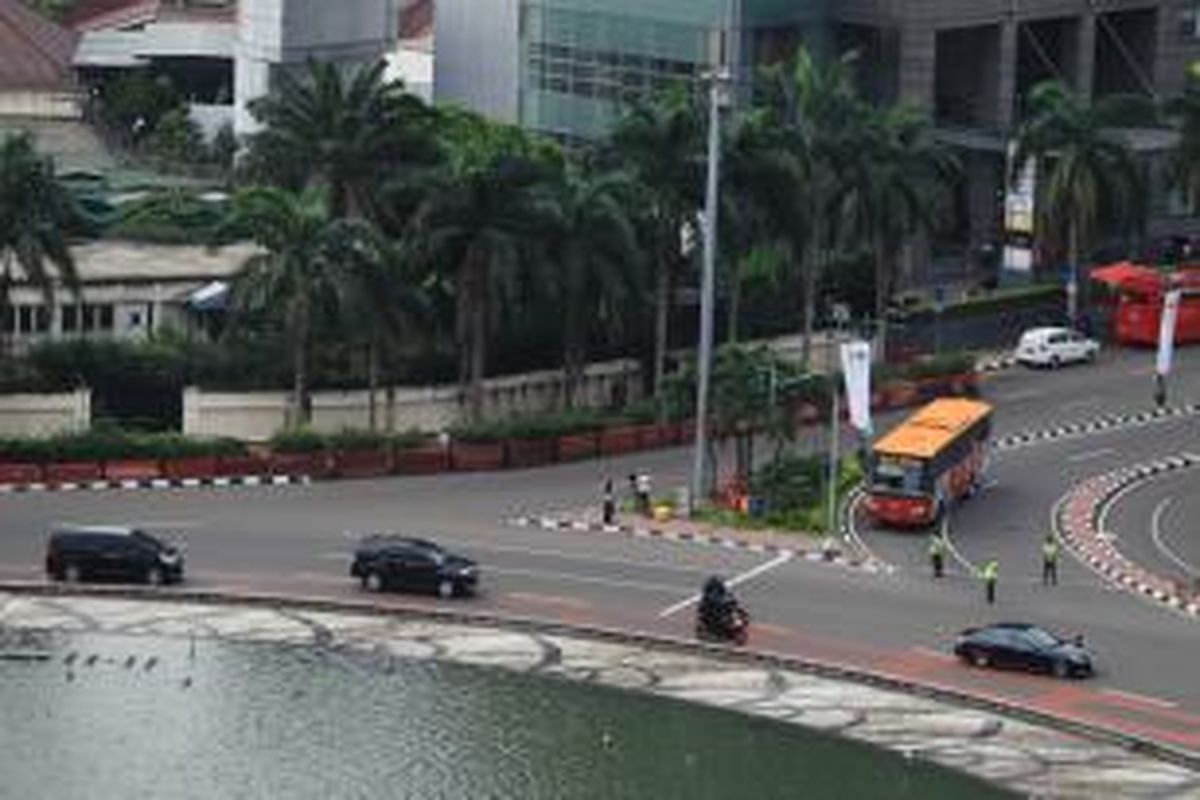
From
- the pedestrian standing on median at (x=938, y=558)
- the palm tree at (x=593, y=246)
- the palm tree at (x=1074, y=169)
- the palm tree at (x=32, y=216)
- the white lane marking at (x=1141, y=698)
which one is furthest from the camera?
the palm tree at (x=1074, y=169)

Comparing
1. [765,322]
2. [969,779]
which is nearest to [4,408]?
[765,322]

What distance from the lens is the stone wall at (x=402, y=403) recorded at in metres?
106

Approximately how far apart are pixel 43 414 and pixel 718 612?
3429cm

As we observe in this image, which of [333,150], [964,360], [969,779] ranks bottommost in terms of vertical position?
[969,779]

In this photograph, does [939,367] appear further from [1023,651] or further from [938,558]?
[1023,651]

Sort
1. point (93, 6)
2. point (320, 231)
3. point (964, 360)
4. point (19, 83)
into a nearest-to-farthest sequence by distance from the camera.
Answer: point (320, 231) < point (964, 360) < point (19, 83) < point (93, 6)

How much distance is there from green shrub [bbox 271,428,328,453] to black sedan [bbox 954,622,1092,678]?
29.5 m

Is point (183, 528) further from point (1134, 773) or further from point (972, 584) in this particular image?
point (1134, 773)

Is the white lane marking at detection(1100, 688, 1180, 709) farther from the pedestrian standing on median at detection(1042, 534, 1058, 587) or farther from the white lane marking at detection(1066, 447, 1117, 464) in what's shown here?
the white lane marking at detection(1066, 447, 1117, 464)

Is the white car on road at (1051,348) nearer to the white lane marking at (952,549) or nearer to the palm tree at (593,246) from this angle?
the palm tree at (593,246)

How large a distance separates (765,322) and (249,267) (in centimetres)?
2888

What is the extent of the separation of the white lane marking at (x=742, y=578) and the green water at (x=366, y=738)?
811cm

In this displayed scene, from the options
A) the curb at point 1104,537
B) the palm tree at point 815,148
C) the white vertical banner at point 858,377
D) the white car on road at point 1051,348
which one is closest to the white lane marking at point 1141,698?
the curb at point 1104,537

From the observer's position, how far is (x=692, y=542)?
306 feet
